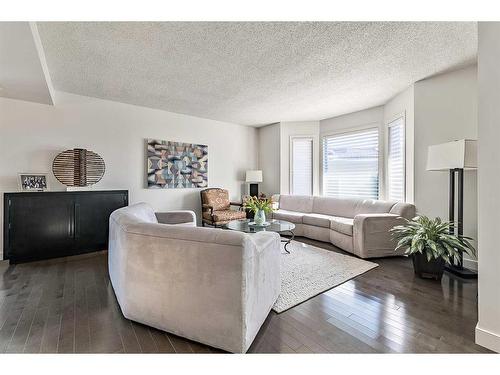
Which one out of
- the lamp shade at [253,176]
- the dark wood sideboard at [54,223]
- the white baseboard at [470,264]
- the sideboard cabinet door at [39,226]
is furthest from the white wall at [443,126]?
the sideboard cabinet door at [39,226]

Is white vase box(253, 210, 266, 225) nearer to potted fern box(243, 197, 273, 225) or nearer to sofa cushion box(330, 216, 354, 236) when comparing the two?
potted fern box(243, 197, 273, 225)

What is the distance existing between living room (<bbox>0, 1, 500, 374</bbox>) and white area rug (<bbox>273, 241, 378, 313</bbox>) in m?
0.03

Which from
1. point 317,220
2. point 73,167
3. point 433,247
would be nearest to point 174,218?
point 73,167

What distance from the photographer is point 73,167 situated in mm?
3529

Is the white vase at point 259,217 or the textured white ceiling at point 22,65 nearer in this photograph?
the textured white ceiling at point 22,65

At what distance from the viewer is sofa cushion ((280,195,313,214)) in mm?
5070

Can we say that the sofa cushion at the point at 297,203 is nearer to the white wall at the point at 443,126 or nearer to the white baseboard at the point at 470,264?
the white wall at the point at 443,126

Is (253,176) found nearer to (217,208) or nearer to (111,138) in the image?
(217,208)

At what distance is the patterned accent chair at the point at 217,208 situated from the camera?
4406 mm

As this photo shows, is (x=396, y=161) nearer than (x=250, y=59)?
No

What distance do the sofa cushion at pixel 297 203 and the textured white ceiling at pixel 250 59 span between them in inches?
82.4

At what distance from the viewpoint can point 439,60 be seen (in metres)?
2.76

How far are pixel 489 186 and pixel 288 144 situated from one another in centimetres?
431
